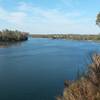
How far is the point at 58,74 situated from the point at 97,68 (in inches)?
573

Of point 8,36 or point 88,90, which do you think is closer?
point 88,90

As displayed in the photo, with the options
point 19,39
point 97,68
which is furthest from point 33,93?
point 19,39

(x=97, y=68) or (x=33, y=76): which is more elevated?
(x=97, y=68)

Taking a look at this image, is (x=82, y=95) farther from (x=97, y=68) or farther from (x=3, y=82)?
(x=3, y=82)

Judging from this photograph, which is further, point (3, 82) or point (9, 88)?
point (3, 82)

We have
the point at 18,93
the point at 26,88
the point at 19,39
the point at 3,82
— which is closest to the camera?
the point at 18,93

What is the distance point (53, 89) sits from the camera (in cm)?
1714

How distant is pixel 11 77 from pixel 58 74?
186 inches

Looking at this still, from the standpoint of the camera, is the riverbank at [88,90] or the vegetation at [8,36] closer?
the riverbank at [88,90]

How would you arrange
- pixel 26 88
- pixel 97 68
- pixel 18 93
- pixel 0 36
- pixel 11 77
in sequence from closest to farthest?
pixel 97 68 → pixel 18 93 → pixel 26 88 → pixel 11 77 → pixel 0 36

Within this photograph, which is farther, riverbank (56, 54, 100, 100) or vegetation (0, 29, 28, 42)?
vegetation (0, 29, 28, 42)

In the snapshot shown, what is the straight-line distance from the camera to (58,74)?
22.3 metres

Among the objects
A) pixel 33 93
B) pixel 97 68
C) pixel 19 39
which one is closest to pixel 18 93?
pixel 33 93

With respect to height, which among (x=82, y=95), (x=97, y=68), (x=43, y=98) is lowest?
(x=43, y=98)
